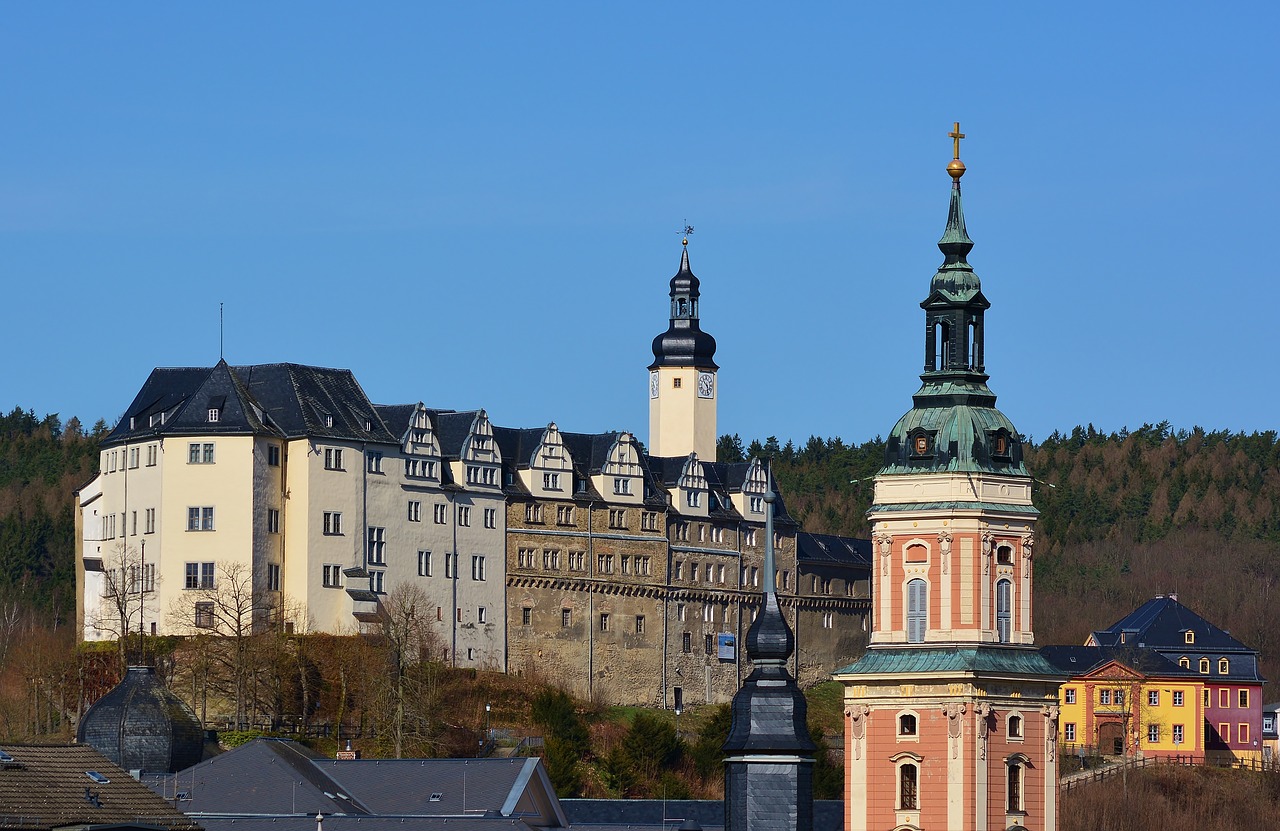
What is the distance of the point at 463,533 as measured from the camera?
488 feet

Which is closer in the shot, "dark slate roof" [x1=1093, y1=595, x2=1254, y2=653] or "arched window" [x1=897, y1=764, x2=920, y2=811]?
"arched window" [x1=897, y1=764, x2=920, y2=811]

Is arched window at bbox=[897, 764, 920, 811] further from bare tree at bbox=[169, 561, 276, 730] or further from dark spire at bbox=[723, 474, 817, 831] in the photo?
bare tree at bbox=[169, 561, 276, 730]

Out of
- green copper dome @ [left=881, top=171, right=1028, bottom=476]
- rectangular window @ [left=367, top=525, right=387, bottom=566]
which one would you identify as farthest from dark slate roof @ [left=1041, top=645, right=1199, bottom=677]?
green copper dome @ [left=881, top=171, right=1028, bottom=476]

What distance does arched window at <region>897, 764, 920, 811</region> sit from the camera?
306ft

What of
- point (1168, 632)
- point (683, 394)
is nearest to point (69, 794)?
point (1168, 632)

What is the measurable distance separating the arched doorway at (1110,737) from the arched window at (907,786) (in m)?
55.5

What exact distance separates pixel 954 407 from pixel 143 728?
2623 cm

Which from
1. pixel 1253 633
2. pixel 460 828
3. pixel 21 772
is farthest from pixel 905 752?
pixel 1253 633

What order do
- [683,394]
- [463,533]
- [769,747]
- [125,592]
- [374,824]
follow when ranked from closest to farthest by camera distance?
[769,747] → [374,824] → [125,592] → [463,533] → [683,394]

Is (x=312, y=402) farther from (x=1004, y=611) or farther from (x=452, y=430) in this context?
(x=1004, y=611)

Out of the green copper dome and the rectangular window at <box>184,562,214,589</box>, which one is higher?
the green copper dome

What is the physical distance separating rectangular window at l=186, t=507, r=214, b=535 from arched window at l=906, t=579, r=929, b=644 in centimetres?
4870

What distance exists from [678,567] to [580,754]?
1000 inches

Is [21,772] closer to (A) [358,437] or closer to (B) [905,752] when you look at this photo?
(B) [905,752]
